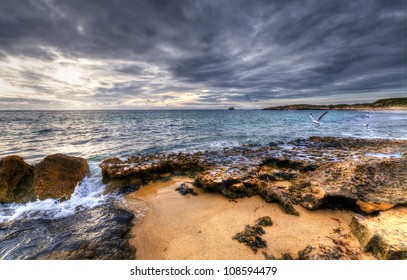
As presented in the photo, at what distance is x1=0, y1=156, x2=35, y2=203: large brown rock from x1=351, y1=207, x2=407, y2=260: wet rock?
1112 centimetres

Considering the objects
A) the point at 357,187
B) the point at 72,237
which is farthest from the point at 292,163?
the point at 72,237

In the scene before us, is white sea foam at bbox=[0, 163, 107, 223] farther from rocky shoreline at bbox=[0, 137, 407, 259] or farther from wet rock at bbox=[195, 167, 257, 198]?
wet rock at bbox=[195, 167, 257, 198]

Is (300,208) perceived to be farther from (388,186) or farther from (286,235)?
(388,186)

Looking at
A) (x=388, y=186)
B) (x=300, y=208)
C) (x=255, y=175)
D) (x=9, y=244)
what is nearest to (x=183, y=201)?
Answer: (x=255, y=175)

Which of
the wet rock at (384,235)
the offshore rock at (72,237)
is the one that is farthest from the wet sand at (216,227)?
the offshore rock at (72,237)

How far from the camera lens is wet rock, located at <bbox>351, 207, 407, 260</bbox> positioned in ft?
11.6

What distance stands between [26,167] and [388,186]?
14.3 m

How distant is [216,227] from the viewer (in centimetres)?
535

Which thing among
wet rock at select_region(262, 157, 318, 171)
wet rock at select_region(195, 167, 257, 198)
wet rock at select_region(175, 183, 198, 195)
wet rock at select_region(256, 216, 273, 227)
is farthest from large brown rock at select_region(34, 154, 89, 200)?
wet rock at select_region(262, 157, 318, 171)

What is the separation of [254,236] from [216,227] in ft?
3.79

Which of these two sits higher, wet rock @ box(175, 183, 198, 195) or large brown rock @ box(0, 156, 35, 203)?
large brown rock @ box(0, 156, 35, 203)

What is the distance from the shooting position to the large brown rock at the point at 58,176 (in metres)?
7.51

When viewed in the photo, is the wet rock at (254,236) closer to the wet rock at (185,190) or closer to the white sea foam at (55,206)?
the wet rock at (185,190)

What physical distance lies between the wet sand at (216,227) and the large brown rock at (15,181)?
177 inches
